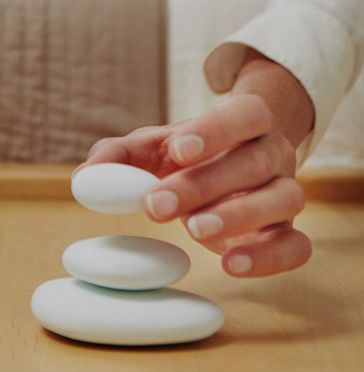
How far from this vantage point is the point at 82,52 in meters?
1.79

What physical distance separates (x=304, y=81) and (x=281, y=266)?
44 cm

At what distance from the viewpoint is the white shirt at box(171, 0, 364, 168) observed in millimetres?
1117

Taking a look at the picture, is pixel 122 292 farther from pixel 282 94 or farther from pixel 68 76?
pixel 68 76

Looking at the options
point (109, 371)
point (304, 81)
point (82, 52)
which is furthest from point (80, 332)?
point (82, 52)

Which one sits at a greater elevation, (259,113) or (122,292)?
(259,113)

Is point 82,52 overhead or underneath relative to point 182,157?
underneath

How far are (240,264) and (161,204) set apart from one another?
0.09m

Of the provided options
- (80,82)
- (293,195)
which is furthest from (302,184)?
(293,195)

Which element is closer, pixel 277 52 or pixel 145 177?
pixel 145 177

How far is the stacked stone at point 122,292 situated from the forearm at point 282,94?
348 millimetres

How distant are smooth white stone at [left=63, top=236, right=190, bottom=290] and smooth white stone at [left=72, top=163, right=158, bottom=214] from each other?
4 centimetres

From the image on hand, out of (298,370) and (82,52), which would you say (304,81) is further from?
(82,52)

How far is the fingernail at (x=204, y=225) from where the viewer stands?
2.16ft

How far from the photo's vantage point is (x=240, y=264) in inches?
27.0
